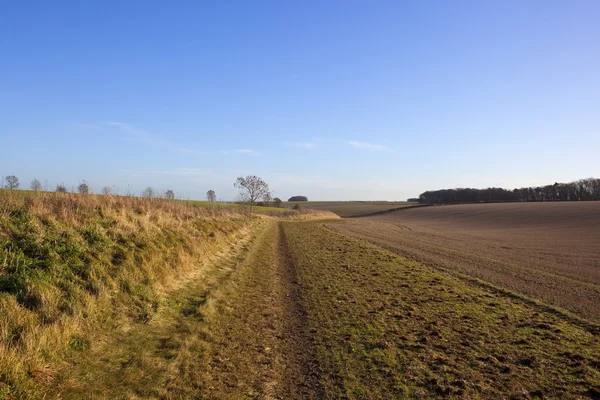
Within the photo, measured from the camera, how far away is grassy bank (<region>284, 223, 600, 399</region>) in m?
5.63

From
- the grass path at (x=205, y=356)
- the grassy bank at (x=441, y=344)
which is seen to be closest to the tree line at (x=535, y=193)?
the grassy bank at (x=441, y=344)

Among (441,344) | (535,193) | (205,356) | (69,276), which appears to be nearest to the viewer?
(205,356)

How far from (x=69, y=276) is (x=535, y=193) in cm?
14773

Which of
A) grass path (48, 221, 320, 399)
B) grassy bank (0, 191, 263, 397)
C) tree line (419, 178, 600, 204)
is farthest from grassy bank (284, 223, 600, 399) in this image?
tree line (419, 178, 600, 204)

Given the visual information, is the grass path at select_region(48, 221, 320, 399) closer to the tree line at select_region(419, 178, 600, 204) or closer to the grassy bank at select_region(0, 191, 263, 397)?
the grassy bank at select_region(0, 191, 263, 397)

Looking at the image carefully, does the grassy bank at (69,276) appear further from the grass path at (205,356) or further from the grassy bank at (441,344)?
the grassy bank at (441,344)

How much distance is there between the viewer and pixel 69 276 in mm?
7676

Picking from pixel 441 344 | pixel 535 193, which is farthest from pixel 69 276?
pixel 535 193

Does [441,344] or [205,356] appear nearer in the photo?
[205,356]

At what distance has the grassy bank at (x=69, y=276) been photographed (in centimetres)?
529

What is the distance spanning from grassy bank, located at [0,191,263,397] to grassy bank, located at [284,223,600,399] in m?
3.99

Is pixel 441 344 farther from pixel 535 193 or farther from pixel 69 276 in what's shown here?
pixel 535 193

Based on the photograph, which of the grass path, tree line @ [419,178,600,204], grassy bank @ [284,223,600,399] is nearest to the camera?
the grass path

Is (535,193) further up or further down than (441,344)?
further up
